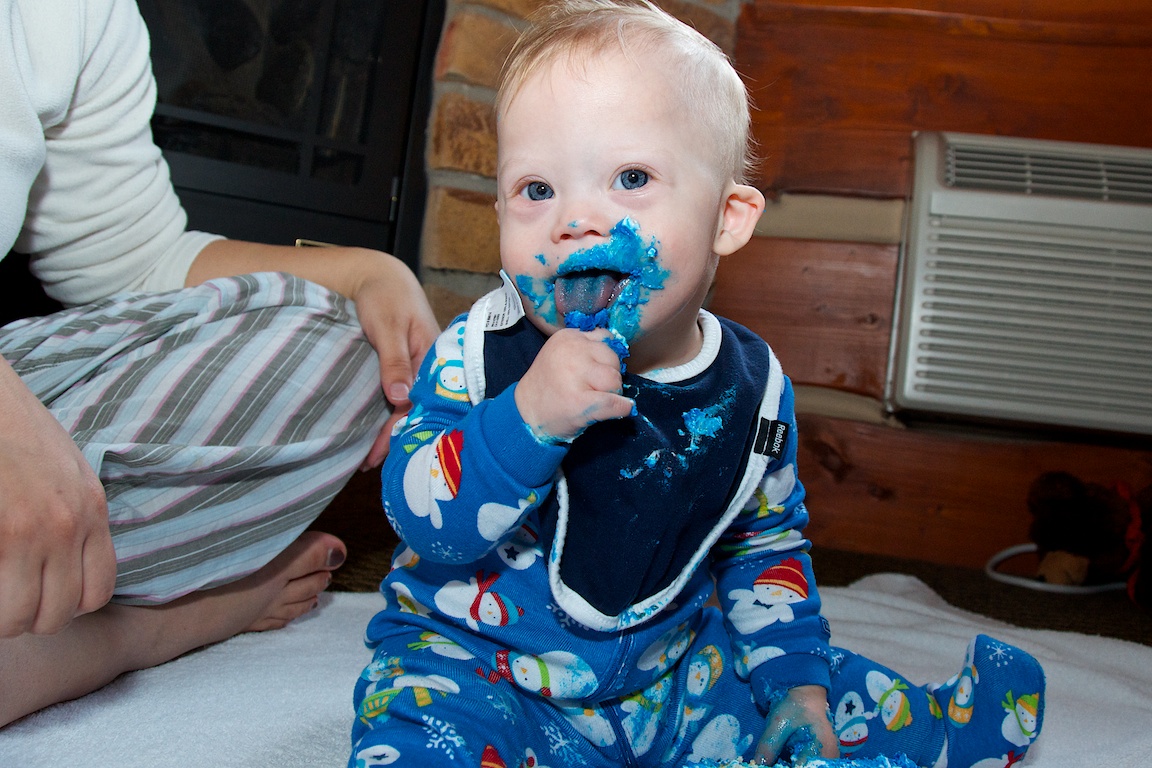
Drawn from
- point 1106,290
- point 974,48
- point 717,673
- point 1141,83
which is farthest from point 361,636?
point 1141,83

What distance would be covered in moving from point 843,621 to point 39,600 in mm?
872

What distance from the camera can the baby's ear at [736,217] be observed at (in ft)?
2.08

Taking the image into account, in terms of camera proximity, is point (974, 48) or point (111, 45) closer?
point (111, 45)

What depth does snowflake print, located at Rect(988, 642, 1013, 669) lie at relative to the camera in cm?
67

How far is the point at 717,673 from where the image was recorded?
2.31 ft

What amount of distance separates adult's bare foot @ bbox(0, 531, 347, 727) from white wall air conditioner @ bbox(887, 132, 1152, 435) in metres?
1.20

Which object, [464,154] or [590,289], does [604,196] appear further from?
[464,154]

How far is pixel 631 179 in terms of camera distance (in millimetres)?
567

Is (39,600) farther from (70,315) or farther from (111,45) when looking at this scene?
(111,45)

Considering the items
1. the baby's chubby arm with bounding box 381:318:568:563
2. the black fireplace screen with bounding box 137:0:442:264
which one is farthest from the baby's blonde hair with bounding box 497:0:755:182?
the black fireplace screen with bounding box 137:0:442:264

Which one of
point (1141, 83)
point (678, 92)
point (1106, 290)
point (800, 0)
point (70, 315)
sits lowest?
point (70, 315)

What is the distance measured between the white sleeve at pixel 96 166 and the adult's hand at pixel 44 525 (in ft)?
1.28

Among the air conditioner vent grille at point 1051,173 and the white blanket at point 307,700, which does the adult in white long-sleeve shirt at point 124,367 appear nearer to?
the white blanket at point 307,700

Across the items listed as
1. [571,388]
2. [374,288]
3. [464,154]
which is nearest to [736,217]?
[571,388]
